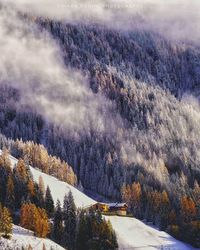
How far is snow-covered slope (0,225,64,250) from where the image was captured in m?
161

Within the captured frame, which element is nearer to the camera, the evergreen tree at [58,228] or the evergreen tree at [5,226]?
the evergreen tree at [5,226]

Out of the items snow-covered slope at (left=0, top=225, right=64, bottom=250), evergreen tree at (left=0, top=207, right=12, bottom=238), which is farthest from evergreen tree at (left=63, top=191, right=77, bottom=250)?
evergreen tree at (left=0, top=207, right=12, bottom=238)

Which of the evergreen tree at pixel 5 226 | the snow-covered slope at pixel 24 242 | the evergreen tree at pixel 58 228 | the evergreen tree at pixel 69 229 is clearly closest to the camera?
the snow-covered slope at pixel 24 242

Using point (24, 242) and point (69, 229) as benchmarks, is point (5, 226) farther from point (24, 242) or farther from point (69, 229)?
point (69, 229)

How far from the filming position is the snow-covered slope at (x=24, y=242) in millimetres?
161000

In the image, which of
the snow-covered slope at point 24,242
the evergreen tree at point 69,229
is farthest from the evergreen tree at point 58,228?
the snow-covered slope at point 24,242

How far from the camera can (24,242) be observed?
16725cm

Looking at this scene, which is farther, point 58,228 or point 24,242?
point 58,228

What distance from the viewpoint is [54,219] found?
195250mm

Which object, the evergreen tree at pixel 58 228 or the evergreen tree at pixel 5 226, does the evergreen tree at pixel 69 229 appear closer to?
the evergreen tree at pixel 58 228

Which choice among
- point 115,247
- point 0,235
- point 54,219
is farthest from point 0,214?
point 115,247

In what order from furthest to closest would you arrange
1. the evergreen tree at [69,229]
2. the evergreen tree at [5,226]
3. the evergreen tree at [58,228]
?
1. the evergreen tree at [69,229]
2. the evergreen tree at [58,228]
3. the evergreen tree at [5,226]

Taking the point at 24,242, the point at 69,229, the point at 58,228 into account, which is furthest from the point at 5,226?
the point at 69,229

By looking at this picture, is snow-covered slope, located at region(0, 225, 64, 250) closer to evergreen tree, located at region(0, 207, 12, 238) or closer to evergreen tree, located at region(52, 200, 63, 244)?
evergreen tree, located at region(0, 207, 12, 238)
